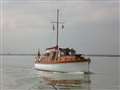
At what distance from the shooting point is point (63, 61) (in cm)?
3772

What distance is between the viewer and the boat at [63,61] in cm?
3700

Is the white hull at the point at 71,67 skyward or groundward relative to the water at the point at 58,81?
skyward

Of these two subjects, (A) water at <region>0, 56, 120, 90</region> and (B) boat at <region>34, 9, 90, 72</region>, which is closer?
(A) water at <region>0, 56, 120, 90</region>

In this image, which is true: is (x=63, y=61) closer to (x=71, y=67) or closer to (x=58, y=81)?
(x=71, y=67)

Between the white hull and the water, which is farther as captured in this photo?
the white hull

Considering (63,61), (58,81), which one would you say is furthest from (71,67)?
(58,81)

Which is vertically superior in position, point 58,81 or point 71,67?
point 71,67

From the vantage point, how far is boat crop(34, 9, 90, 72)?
37000mm

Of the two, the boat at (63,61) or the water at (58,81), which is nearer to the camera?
the water at (58,81)

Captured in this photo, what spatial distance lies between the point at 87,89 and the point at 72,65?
12.6 metres

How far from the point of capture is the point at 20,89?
2353 cm

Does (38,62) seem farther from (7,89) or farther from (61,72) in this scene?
(7,89)

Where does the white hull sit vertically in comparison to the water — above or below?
above

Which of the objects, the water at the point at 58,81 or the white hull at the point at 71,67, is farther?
the white hull at the point at 71,67
